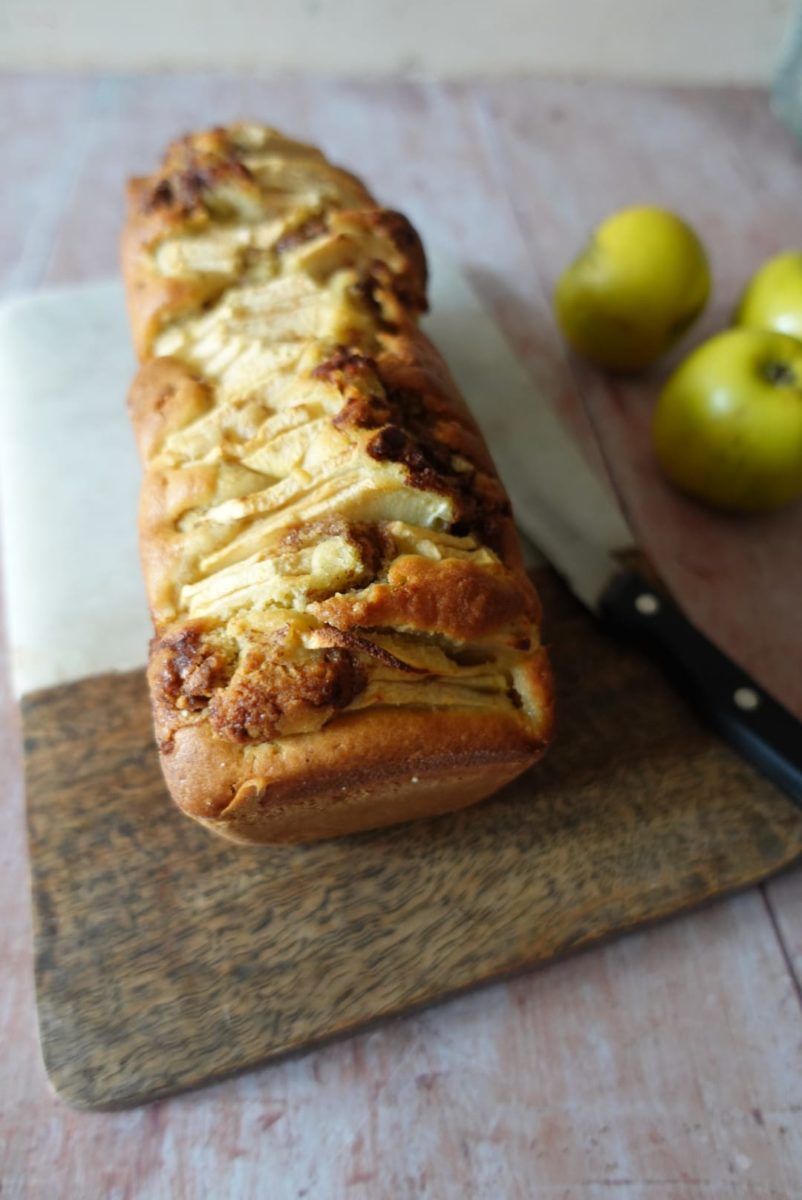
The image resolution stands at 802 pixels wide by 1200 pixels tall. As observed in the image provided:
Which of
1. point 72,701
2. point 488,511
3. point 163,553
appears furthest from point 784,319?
point 72,701

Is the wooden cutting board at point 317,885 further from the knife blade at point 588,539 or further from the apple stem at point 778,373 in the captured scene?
the apple stem at point 778,373

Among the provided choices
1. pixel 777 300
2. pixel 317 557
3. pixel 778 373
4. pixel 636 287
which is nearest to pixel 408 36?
pixel 636 287

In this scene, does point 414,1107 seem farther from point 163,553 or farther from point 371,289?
point 371,289

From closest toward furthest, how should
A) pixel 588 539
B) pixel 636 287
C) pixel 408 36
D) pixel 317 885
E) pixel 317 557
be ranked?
pixel 317 557 → pixel 317 885 → pixel 588 539 → pixel 636 287 → pixel 408 36

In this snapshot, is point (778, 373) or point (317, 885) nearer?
point (317, 885)

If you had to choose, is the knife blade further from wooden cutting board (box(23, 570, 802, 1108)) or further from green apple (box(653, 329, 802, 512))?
green apple (box(653, 329, 802, 512))

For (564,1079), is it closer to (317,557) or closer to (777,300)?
(317,557)
